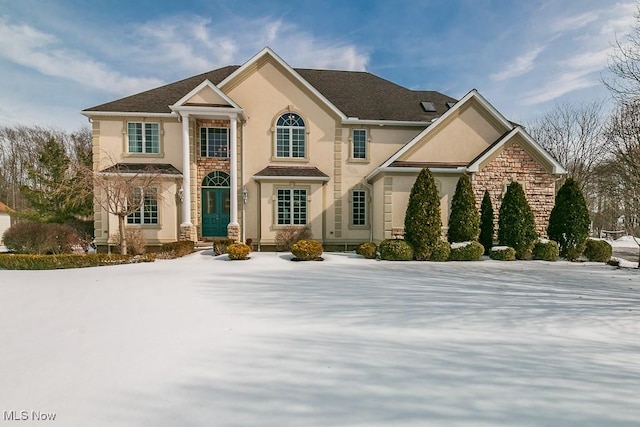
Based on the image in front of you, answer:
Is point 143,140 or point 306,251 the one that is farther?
point 143,140

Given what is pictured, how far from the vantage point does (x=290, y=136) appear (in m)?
16.7

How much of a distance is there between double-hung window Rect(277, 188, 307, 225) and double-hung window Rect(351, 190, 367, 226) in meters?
2.86

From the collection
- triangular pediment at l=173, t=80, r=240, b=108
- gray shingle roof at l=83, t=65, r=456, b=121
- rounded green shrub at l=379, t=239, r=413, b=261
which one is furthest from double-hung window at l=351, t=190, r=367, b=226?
triangular pediment at l=173, t=80, r=240, b=108

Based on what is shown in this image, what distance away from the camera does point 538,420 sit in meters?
2.67

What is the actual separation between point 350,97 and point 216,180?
9738mm

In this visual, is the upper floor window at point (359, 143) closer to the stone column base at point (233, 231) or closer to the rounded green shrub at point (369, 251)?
the rounded green shrub at point (369, 251)

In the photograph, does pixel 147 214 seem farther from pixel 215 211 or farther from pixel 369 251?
pixel 369 251

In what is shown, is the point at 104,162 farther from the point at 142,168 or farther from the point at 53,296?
the point at 53,296

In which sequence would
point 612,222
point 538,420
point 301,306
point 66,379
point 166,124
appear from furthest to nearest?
point 612,222
point 166,124
point 301,306
point 66,379
point 538,420

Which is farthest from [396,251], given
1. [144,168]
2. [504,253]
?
[144,168]

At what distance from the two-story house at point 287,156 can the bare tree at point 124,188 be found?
0.30 m

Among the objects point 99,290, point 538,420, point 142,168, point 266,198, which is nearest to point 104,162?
point 142,168

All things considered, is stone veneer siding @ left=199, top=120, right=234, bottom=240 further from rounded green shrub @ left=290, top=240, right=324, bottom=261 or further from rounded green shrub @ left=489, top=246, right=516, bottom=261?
rounded green shrub @ left=489, top=246, right=516, bottom=261

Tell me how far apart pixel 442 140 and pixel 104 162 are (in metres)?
17.9
